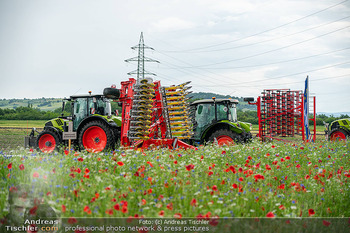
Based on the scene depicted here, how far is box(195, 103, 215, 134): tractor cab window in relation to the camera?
14.2m

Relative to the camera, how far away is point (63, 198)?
4.59 metres

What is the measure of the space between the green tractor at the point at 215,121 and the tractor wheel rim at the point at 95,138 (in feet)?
13.1

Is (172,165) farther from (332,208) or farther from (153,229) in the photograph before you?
(332,208)

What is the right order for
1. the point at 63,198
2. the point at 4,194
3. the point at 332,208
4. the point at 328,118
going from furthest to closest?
the point at 328,118, the point at 332,208, the point at 4,194, the point at 63,198

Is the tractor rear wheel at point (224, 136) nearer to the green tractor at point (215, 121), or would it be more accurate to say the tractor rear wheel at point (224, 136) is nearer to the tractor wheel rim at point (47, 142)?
the green tractor at point (215, 121)

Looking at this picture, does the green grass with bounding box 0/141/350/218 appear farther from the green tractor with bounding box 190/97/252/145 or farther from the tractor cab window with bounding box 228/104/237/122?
the tractor cab window with bounding box 228/104/237/122

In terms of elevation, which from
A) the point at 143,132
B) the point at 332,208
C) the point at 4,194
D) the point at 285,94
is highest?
the point at 285,94

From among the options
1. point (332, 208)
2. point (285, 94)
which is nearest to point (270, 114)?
point (285, 94)

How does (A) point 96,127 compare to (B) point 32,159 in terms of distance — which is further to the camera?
(A) point 96,127

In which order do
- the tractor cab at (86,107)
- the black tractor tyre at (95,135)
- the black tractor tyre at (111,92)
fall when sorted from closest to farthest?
the black tractor tyre at (111,92) < the black tractor tyre at (95,135) < the tractor cab at (86,107)

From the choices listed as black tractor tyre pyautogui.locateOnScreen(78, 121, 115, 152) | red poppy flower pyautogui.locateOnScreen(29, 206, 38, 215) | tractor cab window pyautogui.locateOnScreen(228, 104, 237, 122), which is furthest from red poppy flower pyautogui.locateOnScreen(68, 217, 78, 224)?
tractor cab window pyautogui.locateOnScreen(228, 104, 237, 122)

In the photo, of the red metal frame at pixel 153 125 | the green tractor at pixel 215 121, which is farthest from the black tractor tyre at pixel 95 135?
the green tractor at pixel 215 121

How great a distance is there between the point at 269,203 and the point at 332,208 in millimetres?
1267

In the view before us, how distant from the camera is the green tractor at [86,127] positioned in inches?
523
